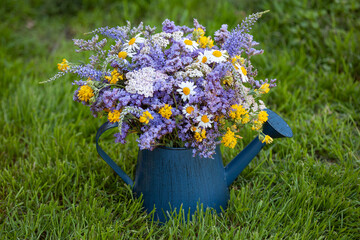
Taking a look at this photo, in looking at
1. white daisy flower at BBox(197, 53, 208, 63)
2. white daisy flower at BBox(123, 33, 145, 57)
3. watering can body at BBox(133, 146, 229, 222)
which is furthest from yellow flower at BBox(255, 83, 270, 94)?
white daisy flower at BBox(123, 33, 145, 57)

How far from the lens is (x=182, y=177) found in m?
1.39

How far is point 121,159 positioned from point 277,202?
75 centimetres

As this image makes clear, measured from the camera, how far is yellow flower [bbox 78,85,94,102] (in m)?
1.24

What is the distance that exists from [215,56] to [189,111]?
20 cm

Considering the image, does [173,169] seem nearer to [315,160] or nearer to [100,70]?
[100,70]

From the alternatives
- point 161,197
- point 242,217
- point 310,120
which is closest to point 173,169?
point 161,197

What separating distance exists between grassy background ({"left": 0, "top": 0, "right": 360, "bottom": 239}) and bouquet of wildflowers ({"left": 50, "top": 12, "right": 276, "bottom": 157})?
0.23m

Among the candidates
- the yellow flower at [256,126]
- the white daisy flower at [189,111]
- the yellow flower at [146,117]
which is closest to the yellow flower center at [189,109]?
the white daisy flower at [189,111]

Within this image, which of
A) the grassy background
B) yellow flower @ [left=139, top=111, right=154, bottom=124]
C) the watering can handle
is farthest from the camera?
the grassy background

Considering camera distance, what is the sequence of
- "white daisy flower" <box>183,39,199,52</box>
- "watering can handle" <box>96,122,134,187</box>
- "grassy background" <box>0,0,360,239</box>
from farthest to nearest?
"grassy background" <box>0,0,360,239</box>
"watering can handle" <box>96,122,134,187</box>
"white daisy flower" <box>183,39,199,52</box>

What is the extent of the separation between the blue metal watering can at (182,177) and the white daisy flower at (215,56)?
12.5 inches

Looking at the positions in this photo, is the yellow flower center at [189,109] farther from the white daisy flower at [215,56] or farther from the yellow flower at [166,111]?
the white daisy flower at [215,56]

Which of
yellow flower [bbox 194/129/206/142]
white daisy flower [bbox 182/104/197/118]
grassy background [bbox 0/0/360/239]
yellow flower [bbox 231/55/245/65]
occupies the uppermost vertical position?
yellow flower [bbox 231/55/245/65]

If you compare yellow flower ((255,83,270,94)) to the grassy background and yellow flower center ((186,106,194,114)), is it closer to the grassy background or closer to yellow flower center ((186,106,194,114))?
yellow flower center ((186,106,194,114))
